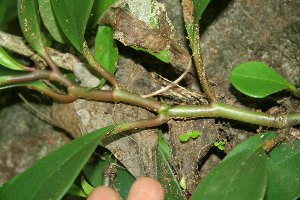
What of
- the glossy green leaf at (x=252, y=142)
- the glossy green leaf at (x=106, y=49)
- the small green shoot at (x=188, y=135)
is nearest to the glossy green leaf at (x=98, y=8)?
the glossy green leaf at (x=106, y=49)

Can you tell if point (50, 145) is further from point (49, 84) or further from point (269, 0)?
point (269, 0)

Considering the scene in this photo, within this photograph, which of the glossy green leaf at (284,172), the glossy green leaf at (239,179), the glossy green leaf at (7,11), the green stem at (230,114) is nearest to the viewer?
the glossy green leaf at (239,179)

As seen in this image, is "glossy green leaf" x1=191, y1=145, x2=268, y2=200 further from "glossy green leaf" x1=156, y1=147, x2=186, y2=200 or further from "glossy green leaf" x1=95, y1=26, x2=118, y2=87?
"glossy green leaf" x1=95, y1=26, x2=118, y2=87

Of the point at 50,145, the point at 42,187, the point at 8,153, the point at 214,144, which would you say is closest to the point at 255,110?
the point at 214,144

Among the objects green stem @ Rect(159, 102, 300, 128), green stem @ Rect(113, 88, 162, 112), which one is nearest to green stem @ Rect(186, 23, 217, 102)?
green stem @ Rect(159, 102, 300, 128)

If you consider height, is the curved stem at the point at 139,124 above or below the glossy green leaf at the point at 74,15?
below

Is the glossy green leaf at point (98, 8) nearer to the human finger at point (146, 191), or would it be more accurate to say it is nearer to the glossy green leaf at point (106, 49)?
the glossy green leaf at point (106, 49)

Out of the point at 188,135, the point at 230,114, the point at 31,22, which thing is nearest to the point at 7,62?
the point at 31,22
